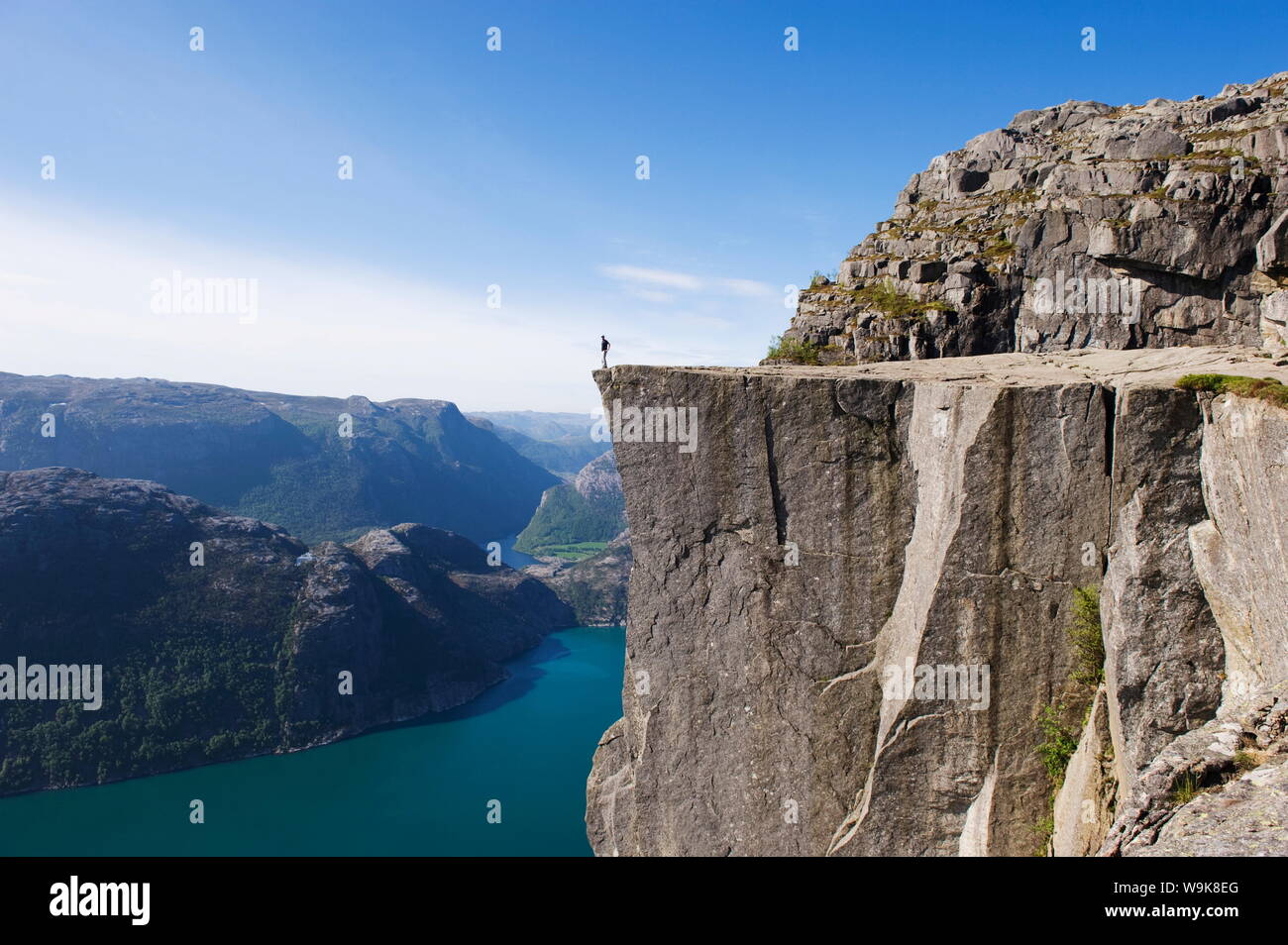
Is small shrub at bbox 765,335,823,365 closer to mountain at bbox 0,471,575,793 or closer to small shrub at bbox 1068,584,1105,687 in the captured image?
small shrub at bbox 1068,584,1105,687

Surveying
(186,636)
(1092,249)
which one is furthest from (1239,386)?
(186,636)

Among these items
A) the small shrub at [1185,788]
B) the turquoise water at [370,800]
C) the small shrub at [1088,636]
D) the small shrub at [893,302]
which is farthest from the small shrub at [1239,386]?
the turquoise water at [370,800]

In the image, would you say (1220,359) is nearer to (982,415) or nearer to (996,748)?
(982,415)

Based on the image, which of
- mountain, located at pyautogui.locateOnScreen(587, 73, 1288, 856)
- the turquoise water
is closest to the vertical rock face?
mountain, located at pyautogui.locateOnScreen(587, 73, 1288, 856)

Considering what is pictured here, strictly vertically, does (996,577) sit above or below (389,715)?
above
